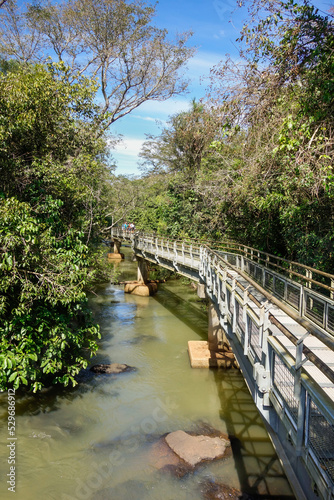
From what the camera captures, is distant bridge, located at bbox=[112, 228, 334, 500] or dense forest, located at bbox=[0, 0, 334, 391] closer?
distant bridge, located at bbox=[112, 228, 334, 500]

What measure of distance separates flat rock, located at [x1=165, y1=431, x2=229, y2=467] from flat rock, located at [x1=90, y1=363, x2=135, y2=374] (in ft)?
13.5

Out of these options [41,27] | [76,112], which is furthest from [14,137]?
[41,27]

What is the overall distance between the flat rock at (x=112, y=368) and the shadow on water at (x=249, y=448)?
129 inches

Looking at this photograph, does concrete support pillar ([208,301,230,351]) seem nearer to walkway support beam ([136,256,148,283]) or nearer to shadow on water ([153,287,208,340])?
shadow on water ([153,287,208,340])

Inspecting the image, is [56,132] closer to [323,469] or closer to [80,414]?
[80,414]

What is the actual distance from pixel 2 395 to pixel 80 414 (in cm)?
260

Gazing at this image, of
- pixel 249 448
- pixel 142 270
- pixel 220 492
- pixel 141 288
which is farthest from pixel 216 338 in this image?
pixel 142 270

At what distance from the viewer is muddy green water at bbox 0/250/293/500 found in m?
7.32

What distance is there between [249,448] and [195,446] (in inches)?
54.6

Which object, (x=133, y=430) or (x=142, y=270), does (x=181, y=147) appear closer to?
(x=142, y=270)

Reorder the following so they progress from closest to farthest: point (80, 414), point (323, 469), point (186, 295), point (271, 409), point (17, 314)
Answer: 1. point (323, 469)
2. point (271, 409)
3. point (17, 314)
4. point (80, 414)
5. point (186, 295)

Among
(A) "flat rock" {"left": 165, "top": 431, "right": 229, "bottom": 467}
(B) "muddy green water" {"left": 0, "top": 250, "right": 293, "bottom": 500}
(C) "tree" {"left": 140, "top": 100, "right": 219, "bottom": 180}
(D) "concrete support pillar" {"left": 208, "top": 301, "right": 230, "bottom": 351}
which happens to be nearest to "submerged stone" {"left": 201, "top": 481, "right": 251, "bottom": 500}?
(B) "muddy green water" {"left": 0, "top": 250, "right": 293, "bottom": 500}

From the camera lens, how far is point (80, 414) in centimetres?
991

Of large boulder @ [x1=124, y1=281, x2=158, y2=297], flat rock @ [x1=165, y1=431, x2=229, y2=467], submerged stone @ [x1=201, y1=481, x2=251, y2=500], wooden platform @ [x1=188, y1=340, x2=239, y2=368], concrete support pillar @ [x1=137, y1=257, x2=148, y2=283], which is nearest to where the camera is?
submerged stone @ [x1=201, y1=481, x2=251, y2=500]
